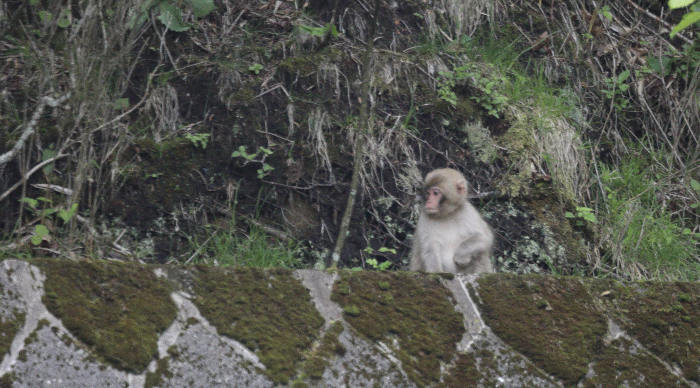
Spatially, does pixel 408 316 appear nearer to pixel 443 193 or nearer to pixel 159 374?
pixel 159 374

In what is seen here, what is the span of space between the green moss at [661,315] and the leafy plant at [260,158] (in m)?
3.06

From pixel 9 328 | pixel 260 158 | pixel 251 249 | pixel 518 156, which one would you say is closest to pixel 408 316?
pixel 9 328

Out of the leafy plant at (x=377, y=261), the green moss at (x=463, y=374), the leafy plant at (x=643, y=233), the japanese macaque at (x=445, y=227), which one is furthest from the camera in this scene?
the leafy plant at (x=643, y=233)

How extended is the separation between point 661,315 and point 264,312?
1.31 metres

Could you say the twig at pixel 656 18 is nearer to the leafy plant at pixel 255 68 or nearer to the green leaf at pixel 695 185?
the green leaf at pixel 695 185

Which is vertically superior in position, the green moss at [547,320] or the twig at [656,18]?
the green moss at [547,320]

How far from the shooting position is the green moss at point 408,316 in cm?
242

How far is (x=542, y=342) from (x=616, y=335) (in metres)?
0.27

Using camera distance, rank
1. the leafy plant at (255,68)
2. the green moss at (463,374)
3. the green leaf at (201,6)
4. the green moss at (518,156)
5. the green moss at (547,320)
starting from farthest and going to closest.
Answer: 1. the green moss at (518,156)
2. the leafy plant at (255,68)
3. the green leaf at (201,6)
4. the green moss at (547,320)
5. the green moss at (463,374)

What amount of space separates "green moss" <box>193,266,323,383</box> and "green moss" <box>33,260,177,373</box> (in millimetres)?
128

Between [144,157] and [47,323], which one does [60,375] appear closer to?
[47,323]

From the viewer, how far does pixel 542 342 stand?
255 cm

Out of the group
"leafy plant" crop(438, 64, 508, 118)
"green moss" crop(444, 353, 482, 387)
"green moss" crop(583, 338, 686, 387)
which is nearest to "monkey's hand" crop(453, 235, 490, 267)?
"leafy plant" crop(438, 64, 508, 118)

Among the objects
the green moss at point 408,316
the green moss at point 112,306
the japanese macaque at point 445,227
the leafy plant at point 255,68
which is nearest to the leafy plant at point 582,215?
the japanese macaque at point 445,227
